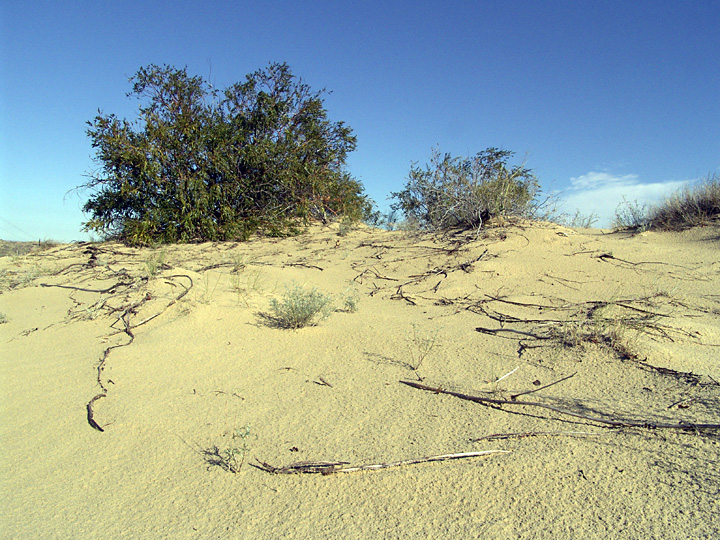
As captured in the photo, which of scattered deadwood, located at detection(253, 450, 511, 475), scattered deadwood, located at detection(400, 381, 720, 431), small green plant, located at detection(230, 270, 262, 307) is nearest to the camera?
scattered deadwood, located at detection(253, 450, 511, 475)

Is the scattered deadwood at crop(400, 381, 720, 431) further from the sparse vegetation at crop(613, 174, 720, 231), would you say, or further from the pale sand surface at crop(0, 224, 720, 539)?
the sparse vegetation at crop(613, 174, 720, 231)

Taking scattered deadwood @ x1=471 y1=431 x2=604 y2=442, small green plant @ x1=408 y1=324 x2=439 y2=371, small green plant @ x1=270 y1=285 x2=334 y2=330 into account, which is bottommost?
scattered deadwood @ x1=471 y1=431 x2=604 y2=442

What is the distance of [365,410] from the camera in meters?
2.50

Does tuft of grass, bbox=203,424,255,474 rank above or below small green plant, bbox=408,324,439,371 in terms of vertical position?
below

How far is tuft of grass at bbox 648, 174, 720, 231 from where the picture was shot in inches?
275

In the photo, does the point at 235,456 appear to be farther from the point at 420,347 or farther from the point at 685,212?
the point at 685,212

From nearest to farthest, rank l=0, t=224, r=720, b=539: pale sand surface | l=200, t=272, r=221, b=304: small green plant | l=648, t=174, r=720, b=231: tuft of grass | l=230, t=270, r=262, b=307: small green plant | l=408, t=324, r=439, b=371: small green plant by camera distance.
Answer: l=0, t=224, r=720, b=539: pale sand surface < l=408, t=324, r=439, b=371: small green plant < l=200, t=272, r=221, b=304: small green plant < l=230, t=270, r=262, b=307: small green plant < l=648, t=174, r=720, b=231: tuft of grass

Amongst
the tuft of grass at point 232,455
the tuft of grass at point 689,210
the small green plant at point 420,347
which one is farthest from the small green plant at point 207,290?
the tuft of grass at point 689,210

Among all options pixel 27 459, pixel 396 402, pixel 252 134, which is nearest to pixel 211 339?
pixel 27 459

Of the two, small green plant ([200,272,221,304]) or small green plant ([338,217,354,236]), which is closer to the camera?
small green plant ([200,272,221,304])

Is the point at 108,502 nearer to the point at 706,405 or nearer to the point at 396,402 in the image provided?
the point at 396,402

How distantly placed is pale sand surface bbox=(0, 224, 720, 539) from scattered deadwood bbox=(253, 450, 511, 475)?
0.03 m

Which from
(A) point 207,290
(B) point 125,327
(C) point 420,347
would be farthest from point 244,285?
(C) point 420,347

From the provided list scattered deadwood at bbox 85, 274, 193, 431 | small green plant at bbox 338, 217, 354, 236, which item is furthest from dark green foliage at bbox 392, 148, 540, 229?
scattered deadwood at bbox 85, 274, 193, 431
